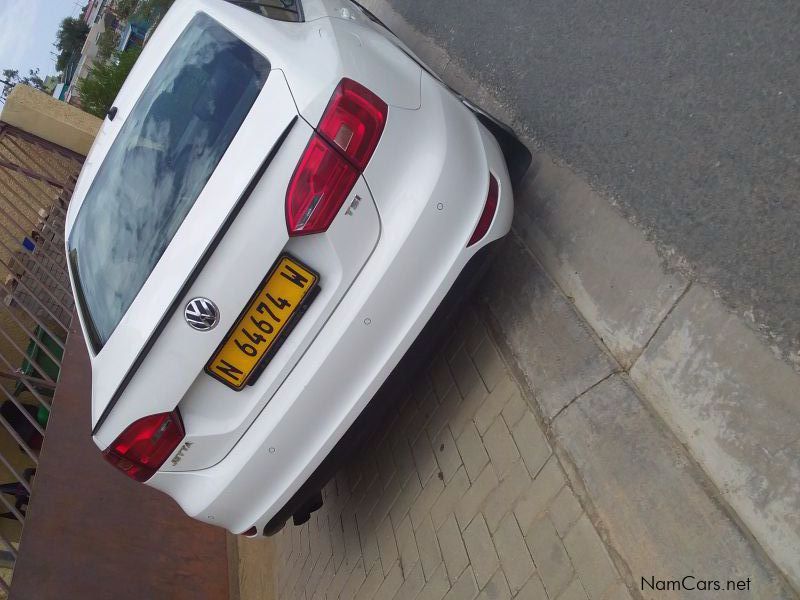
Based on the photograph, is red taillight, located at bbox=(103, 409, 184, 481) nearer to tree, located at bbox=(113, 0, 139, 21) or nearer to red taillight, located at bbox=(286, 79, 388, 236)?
red taillight, located at bbox=(286, 79, 388, 236)

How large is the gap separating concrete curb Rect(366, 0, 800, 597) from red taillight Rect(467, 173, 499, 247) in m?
0.57

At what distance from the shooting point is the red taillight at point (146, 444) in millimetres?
2471

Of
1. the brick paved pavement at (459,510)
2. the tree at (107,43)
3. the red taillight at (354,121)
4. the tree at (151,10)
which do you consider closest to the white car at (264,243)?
the red taillight at (354,121)

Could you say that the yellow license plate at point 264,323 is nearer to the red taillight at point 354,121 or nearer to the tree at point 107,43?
the red taillight at point 354,121

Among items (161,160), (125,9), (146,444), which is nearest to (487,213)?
(161,160)

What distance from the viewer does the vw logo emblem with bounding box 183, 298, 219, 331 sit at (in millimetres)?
2229

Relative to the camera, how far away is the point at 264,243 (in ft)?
7.17

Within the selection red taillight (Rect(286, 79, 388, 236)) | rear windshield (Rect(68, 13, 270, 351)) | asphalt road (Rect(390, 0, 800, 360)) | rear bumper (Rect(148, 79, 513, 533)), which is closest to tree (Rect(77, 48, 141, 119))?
rear windshield (Rect(68, 13, 270, 351))

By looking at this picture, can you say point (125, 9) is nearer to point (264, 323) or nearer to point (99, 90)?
point (99, 90)

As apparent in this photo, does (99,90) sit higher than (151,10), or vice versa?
(151,10)

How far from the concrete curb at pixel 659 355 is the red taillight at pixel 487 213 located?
570 mm

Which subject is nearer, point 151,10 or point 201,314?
point 201,314

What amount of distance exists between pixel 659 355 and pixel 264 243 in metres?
1.56

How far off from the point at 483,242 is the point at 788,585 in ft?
4.97
